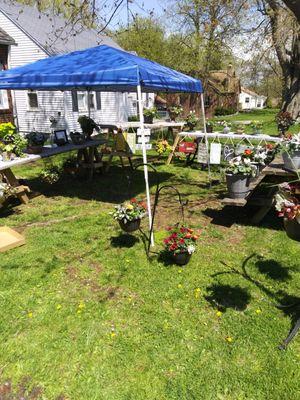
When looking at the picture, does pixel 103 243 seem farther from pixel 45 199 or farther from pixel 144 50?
pixel 144 50

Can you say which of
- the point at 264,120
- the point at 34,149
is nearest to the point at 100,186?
the point at 34,149

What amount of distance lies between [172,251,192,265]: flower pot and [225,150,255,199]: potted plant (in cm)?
136

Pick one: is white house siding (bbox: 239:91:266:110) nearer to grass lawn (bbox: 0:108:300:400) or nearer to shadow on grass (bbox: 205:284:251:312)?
grass lawn (bbox: 0:108:300:400)

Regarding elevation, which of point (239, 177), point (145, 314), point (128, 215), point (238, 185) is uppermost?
point (239, 177)

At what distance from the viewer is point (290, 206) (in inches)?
97.7

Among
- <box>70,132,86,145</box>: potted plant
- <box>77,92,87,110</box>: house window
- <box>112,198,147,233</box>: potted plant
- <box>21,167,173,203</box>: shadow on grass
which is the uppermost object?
<box>77,92,87,110</box>: house window

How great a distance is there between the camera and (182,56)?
25.1m

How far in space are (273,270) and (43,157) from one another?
501 cm

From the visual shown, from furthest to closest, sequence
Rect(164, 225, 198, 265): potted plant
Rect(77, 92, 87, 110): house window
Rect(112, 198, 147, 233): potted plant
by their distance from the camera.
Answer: Rect(77, 92, 87, 110): house window
Rect(112, 198, 147, 233): potted plant
Rect(164, 225, 198, 265): potted plant

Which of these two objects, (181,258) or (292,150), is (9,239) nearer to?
(181,258)

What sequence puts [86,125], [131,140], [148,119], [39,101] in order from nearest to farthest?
1. [131,140]
2. [86,125]
3. [148,119]
4. [39,101]

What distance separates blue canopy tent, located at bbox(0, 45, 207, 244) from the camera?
499cm

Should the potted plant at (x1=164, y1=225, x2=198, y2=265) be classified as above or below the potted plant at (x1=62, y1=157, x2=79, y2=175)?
below

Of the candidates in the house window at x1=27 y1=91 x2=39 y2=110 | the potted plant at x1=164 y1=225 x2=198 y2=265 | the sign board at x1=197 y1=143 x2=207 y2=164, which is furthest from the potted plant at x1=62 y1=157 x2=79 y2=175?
the house window at x1=27 y1=91 x2=39 y2=110
